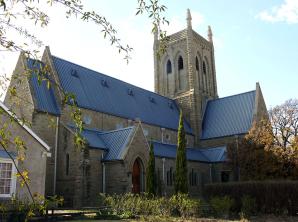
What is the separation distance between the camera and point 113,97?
35.8 metres

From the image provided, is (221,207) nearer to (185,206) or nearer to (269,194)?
(269,194)

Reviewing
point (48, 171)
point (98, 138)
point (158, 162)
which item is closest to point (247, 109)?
point (158, 162)

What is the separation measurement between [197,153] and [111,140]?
14969 mm

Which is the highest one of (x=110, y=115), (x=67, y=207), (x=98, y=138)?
(x=110, y=115)

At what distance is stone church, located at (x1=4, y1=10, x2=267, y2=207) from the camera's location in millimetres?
26188

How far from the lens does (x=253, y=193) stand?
24.1 metres

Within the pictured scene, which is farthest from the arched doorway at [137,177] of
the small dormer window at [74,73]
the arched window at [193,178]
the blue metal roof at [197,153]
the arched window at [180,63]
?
the arched window at [180,63]

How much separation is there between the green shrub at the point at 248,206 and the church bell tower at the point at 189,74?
20.9m

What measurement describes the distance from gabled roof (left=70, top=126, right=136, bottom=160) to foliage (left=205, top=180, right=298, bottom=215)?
8804mm

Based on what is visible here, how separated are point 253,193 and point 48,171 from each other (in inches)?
607

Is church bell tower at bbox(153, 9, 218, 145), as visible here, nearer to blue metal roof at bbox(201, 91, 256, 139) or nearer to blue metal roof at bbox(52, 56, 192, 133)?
blue metal roof at bbox(201, 91, 256, 139)

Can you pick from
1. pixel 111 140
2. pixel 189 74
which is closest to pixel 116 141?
pixel 111 140

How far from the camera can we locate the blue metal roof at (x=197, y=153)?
115 ft

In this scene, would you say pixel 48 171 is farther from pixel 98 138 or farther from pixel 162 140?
pixel 162 140
